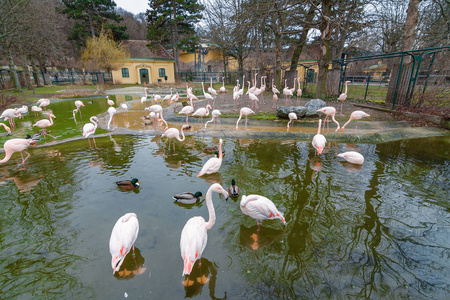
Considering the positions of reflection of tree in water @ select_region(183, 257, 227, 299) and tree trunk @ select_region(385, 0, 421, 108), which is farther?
tree trunk @ select_region(385, 0, 421, 108)

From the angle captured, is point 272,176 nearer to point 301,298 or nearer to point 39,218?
point 301,298

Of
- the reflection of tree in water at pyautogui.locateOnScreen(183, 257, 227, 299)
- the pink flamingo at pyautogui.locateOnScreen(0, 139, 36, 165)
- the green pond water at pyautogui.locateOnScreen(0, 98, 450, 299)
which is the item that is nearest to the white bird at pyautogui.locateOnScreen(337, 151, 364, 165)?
the green pond water at pyautogui.locateOnScreen(0, 98, 450, 299)

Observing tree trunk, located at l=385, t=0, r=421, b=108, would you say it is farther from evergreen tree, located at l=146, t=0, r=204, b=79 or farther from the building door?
the building door

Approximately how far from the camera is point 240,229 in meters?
3.79

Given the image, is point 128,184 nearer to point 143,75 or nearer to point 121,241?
point 121,241

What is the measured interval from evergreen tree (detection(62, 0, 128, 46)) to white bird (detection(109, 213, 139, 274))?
35.2m

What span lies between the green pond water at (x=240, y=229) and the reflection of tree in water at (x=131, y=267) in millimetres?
15

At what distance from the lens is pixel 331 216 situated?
3.97m

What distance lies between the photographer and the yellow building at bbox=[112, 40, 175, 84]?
1368 inches

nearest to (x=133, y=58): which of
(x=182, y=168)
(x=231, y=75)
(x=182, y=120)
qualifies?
(x=231, y=75)

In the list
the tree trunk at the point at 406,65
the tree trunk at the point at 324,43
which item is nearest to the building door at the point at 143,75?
the tree trunk at the point at 324,43

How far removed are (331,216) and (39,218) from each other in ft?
17.0

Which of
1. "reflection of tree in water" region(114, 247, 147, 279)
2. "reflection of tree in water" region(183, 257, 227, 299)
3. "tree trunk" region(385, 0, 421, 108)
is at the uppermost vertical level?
"tree trunk" region(385, 0, 421, 108)

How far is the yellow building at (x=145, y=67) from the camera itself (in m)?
34.8
